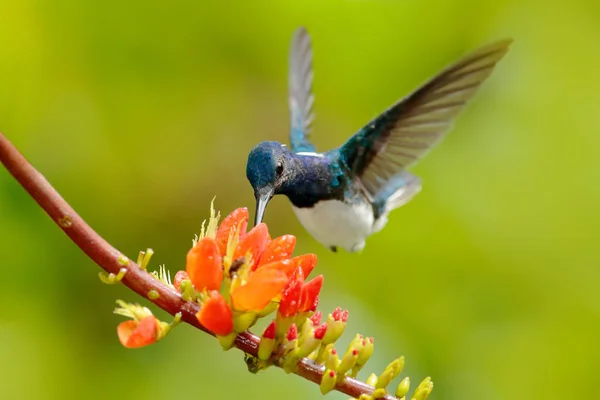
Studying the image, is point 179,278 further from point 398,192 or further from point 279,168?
point 398,192

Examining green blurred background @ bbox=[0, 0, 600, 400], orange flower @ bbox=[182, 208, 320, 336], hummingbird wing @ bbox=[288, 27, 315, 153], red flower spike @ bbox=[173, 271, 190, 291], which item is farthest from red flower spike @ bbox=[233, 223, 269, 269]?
hummingbird wing @ bbox=[288, 27, 315, 153]

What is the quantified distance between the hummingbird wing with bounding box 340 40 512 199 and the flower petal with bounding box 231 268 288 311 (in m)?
0.90

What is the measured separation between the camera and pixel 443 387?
256 centimetres

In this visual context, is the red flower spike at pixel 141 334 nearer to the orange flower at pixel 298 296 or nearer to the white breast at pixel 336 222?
the orange flower at pixel 298 296

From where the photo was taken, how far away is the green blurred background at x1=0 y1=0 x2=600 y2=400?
7.79 ft

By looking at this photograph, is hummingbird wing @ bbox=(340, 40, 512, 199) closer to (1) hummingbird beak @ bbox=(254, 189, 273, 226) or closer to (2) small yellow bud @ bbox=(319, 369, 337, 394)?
(1) hummingbird beak @ bbox=(254, 189, 273, 226)

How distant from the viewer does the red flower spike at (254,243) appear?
1347 millimetres

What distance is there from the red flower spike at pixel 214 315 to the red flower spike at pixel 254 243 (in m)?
0.15

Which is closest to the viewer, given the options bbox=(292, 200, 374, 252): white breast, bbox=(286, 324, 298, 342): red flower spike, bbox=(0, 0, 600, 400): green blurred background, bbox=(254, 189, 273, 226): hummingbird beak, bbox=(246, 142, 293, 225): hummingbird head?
bbox=(286, 324, 298, 342): red flower spike

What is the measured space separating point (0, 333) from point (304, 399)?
105cm

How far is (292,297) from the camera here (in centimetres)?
131

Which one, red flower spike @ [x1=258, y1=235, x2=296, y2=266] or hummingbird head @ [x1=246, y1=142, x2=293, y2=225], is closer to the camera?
red flower spike @ [x1=258, y1=235, x2=296, y2=266]

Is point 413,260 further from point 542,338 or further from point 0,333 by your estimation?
point 0,333

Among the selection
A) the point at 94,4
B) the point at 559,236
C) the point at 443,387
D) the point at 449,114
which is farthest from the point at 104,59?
the point at 559,236
